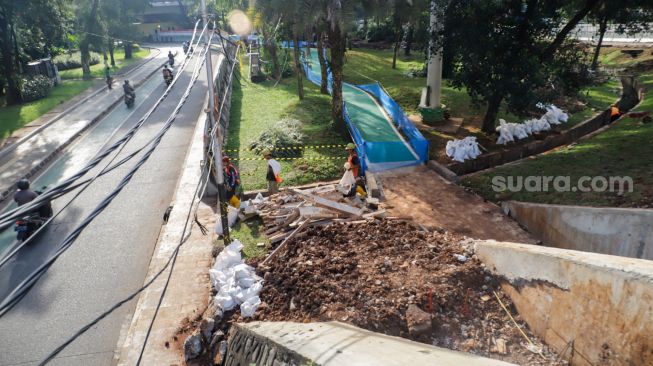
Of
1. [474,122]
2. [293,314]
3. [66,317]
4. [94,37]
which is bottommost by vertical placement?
[66,317]

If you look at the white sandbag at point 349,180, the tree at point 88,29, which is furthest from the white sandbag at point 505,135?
the tree at point 88,29

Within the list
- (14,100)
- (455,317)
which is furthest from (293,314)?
(14,100)

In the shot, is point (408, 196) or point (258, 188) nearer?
point (408, 196)

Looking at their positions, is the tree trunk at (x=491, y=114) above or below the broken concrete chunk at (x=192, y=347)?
above

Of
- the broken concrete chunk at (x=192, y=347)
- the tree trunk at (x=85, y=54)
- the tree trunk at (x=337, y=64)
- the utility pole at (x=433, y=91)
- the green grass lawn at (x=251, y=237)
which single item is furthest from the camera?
the tree trunk at (x=85, y=54)

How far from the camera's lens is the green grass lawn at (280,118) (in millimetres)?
14513

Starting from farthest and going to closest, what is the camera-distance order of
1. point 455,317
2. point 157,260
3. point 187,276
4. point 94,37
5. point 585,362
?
point 94,37 → point 157,260 → point 187,276 → point 455,317 → point 585,362

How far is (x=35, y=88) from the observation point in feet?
90.7

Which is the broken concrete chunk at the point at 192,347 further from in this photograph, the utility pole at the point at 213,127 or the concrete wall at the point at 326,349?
the utility pole at the point at 213,127

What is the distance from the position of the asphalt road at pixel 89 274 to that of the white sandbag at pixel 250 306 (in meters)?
2.37

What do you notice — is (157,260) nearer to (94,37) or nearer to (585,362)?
(585,362)

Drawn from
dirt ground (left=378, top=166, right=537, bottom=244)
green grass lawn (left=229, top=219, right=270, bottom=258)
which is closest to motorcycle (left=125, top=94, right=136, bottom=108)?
green grass lawn (left=229, top=219, right=270, bottom=258)

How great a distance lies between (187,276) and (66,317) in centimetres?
233

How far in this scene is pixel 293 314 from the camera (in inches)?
297
